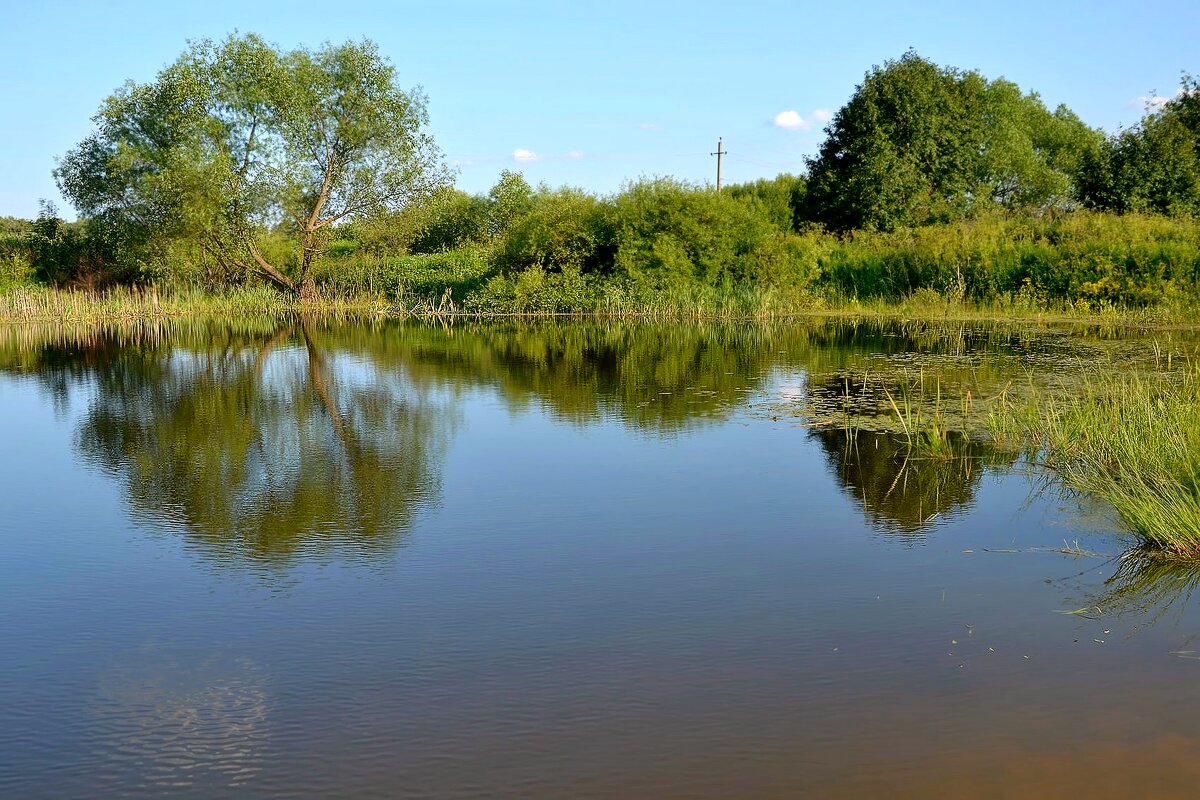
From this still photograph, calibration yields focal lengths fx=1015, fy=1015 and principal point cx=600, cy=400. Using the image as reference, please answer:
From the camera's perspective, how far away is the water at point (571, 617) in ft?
13.3

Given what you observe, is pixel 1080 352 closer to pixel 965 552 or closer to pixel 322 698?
pixel 965 552

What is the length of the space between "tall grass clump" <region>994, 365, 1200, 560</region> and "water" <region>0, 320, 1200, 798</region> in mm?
270

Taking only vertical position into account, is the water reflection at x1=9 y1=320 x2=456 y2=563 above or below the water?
above

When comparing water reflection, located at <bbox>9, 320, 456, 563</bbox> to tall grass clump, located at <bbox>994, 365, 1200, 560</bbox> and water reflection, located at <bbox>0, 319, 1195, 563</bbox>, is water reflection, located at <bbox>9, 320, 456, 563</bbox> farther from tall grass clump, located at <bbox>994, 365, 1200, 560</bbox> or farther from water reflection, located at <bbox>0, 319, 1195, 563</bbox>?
tall grass clump, located at <bbox>994, 365, 1200, 560</bbox>

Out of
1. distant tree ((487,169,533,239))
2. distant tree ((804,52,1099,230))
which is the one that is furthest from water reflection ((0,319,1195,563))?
distant tree ((487,169,533,239))

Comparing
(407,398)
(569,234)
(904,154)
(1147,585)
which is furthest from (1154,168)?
(1147,585)

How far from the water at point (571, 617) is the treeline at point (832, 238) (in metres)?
17.1

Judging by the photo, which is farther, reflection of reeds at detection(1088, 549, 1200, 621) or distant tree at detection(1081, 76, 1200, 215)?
distant tree at detection(1081, 76, 1200, 215)

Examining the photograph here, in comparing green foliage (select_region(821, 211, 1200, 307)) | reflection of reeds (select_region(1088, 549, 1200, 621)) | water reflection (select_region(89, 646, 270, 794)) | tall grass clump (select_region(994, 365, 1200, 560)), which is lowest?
water reflection (select_region(89, 646, 270, 794))

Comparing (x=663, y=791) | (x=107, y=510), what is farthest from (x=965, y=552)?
(x=107, y=510)

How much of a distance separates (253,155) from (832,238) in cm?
1976

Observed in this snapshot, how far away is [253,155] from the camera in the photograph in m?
34.8

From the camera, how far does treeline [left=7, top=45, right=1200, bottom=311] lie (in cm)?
2661

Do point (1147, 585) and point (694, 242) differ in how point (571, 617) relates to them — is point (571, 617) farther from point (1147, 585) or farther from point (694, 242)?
point (694, 242)
